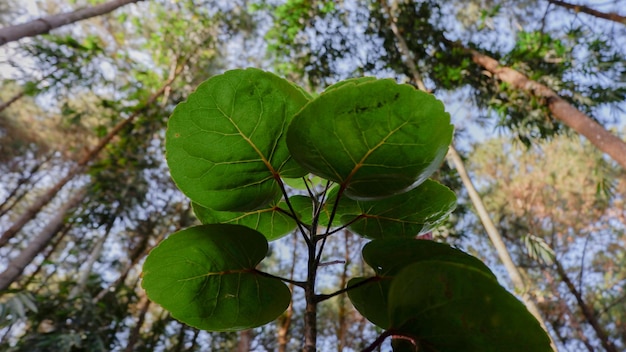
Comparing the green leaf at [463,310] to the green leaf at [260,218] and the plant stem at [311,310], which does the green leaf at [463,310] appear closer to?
the plant stem at [311,310]

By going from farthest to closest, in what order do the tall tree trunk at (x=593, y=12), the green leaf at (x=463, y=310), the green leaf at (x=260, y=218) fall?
the tall tree trunk at (x=593, y=12) < the green leaf at (x=260, y=218) < the green leaf at (x=463, y=310)

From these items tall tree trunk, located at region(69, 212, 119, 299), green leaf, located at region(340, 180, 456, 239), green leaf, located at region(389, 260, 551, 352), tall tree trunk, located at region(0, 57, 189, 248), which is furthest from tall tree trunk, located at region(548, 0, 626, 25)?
tall tree trunk, located at region(69, 212, 119, 299)

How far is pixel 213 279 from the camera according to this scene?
62cm

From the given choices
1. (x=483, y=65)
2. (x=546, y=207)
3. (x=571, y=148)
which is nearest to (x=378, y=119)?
(x=483, y=65)

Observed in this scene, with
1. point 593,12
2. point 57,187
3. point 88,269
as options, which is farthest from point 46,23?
point 593,12

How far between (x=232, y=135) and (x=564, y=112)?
578 centimetres

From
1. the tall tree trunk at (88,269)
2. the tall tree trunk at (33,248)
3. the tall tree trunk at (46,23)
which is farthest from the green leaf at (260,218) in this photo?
the tall tree trunk at (88,269)

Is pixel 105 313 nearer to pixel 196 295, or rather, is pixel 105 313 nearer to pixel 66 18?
pixel 66 18

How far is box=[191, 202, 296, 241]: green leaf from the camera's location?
0.73 meters

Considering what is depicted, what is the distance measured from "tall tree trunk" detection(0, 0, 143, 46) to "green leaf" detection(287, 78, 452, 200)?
4.30 metres

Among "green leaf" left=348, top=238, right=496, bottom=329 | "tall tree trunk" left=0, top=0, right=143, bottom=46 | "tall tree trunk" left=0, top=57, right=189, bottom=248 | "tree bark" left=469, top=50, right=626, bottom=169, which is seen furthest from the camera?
"tall tree trunk" left=0, top=57, right=189, bottom=248

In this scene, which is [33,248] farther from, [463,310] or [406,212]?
[463,310]

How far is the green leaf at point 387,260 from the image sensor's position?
1.90 feet

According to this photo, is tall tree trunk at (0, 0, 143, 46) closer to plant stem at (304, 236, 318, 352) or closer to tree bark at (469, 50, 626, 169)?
plant stem at (304, 236, 318, 352)
